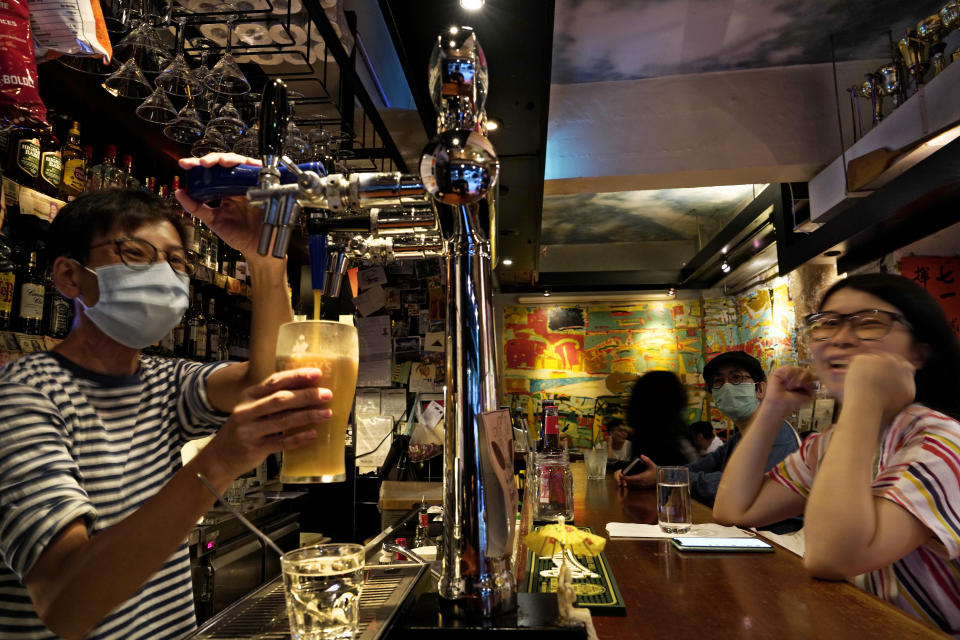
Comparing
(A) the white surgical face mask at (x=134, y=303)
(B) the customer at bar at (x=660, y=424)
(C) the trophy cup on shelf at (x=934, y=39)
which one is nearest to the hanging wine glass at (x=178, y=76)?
(A) the white surgical face mask at (x=134, y=303)

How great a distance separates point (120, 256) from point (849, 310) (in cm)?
170

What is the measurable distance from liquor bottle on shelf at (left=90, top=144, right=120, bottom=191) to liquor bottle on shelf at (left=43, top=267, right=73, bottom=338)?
37 centimetres

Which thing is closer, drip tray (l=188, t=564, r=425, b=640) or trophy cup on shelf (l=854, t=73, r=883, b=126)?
drip tray (l=188, t=564, r=425, b=640)

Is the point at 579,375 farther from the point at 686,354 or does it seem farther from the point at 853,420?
the point at 853,420

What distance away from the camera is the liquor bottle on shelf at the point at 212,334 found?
3.04 metres

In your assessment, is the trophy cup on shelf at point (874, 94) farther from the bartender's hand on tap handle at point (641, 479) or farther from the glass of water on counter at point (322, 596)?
the glass of water on counter at point (322, 596)

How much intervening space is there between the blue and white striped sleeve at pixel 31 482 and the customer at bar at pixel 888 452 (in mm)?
1328

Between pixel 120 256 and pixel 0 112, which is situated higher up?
pixel 0 112

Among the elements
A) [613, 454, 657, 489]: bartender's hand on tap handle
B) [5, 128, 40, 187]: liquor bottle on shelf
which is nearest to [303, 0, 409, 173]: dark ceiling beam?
[5, 128, 40, 187]: liquor bottle on shelf

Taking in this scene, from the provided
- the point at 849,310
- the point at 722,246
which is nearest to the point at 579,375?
the point at 722,246

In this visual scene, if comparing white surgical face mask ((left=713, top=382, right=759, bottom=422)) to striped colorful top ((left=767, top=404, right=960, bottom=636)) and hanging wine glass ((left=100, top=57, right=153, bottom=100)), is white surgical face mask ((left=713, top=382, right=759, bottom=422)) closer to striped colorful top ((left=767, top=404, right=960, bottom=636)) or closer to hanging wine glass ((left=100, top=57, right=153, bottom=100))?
striped colorful top ((left=767, top=404, right=960, bottom=636))

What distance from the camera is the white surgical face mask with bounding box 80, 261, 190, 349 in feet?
4.11

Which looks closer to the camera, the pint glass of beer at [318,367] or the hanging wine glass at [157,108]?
the pint glass of beer at [318,367]

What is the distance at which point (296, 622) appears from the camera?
0.66 m
